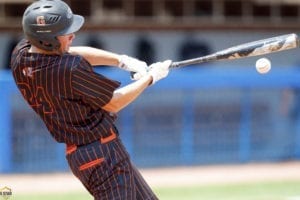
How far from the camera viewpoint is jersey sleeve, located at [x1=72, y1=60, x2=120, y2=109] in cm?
423

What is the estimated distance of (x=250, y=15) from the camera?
46.5 ft

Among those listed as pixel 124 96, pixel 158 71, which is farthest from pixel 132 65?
pixel 124 96

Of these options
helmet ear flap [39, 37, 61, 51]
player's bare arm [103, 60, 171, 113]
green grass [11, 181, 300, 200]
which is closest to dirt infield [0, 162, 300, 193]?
green grass [11, 181, 300, 200]

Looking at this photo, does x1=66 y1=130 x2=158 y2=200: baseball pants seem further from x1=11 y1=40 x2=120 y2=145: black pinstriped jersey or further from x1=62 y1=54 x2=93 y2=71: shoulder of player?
x1=62 y1=54 x2=93 y2=71: shoulder of player

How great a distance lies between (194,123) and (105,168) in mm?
7638

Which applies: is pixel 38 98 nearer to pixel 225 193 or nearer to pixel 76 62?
pixel 76 62

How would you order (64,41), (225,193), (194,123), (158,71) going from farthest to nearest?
(194,123)
(225,193)
(158,71)
(64,41)

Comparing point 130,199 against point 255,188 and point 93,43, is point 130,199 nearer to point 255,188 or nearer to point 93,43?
point 255,188

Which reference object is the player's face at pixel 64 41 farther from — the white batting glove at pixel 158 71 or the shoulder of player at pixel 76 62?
the white batting glove at pixel 158 71

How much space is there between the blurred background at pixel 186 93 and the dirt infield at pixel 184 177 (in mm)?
205

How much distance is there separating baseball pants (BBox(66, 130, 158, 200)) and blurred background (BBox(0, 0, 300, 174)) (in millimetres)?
6883

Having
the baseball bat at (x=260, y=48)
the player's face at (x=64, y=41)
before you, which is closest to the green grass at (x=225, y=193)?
the baseball bat at (x=260, y=48)

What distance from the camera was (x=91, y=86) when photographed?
4258 millimetres

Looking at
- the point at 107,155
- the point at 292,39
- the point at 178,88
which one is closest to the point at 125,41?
the point at 178,88
